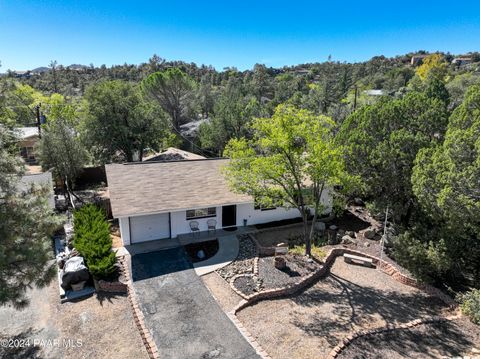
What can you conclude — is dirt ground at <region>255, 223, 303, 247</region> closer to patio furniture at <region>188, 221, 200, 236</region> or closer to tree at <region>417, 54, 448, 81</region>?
patio furniture at <region>188, 221, 200, 236</region>

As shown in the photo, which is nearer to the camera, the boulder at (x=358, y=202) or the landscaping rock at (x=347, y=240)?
the landscaping rock at (x=347, y=240)

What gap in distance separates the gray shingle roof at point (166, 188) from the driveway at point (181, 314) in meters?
2.53

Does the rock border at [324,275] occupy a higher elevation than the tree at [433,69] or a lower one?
lower

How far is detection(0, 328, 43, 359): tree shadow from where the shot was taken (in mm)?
8859

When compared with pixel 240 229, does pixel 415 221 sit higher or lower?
higher

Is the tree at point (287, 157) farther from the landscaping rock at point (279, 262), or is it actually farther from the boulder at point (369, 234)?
the boulder at point (369, 234)

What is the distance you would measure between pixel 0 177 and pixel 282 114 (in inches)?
389

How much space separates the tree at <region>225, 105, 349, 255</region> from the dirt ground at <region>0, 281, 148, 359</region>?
23.4 ft

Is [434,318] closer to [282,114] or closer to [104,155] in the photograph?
[282,114]

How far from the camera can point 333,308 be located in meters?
11.4

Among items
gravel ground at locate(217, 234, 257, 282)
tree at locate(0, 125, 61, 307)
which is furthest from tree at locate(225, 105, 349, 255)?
tree at locate(0, 125, 61, 307)

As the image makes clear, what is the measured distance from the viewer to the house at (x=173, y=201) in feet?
49.4

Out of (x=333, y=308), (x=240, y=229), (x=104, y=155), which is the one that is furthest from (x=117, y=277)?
(x=104, y=155)

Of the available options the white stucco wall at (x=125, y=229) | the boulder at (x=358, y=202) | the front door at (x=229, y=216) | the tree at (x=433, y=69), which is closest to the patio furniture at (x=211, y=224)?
the front door at (x=229, y=216)
